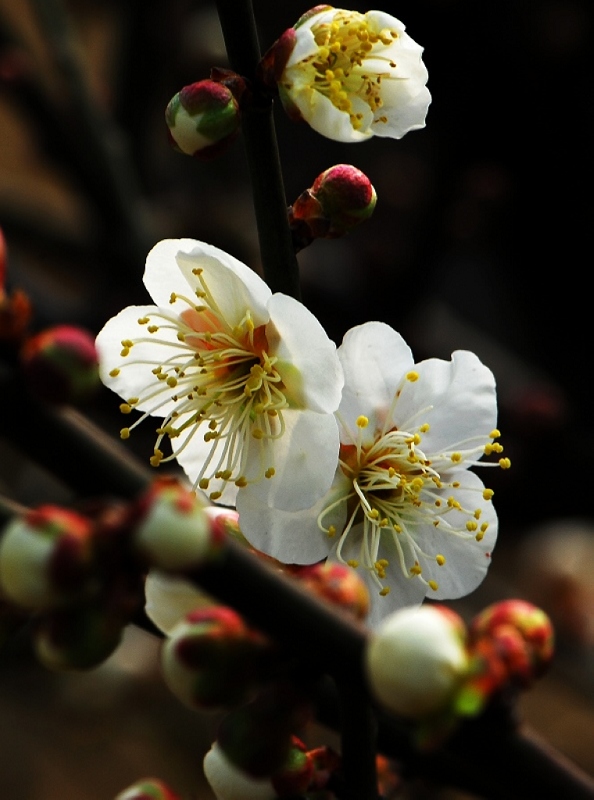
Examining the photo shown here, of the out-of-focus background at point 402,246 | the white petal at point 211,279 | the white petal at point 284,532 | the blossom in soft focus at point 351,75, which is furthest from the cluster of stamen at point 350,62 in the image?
the out-of-focus background at point 402,246

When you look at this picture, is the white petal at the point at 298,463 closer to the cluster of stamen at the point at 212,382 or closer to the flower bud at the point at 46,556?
the cluster of stamen at the point at 212,382

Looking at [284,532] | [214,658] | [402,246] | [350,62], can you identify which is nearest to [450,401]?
[284,532]

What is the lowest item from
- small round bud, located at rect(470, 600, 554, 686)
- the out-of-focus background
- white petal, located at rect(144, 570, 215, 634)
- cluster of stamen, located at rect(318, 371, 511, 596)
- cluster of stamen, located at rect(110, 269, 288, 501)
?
the out-of-focus background

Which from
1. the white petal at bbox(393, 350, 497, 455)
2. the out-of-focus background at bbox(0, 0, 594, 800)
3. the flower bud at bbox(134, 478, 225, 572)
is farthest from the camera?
the out-of-focus background at bbox(0, 0, 594, 800)

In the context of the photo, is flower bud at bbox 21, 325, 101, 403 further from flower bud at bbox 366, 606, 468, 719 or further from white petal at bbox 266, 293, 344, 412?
white petal at bbox 266, 293, 344, 412

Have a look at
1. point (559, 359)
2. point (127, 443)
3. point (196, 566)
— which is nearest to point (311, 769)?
point (196, 566)

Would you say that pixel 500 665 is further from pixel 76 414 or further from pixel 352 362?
pixel 352 362

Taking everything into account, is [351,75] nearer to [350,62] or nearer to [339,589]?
[350,62]

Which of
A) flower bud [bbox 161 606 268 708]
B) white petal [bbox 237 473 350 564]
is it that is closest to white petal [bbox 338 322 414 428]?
white petal [bbox 237 473 350 564]
